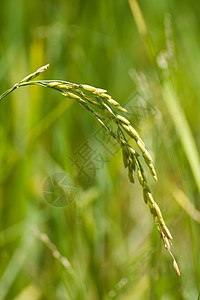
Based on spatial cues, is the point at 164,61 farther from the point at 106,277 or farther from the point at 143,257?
the point at 106,277

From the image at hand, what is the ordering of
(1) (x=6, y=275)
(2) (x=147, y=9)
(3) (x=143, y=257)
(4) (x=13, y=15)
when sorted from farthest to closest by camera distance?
1. (2) (x=147, y=9)
2. (4) (x=13, y=15)
3. (1) (x=6, y=275)
4. (3) (x=143, y=257)

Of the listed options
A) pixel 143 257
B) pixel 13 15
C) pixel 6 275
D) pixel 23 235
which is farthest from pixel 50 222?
pixel 13 15

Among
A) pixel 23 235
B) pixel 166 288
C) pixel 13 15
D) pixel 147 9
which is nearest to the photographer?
pixel 166 288

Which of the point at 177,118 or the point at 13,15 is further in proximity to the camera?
the point at 13,15

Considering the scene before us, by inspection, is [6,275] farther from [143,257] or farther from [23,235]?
[143,257]

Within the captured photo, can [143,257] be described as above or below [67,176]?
below

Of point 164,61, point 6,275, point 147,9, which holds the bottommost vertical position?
point 6,275
